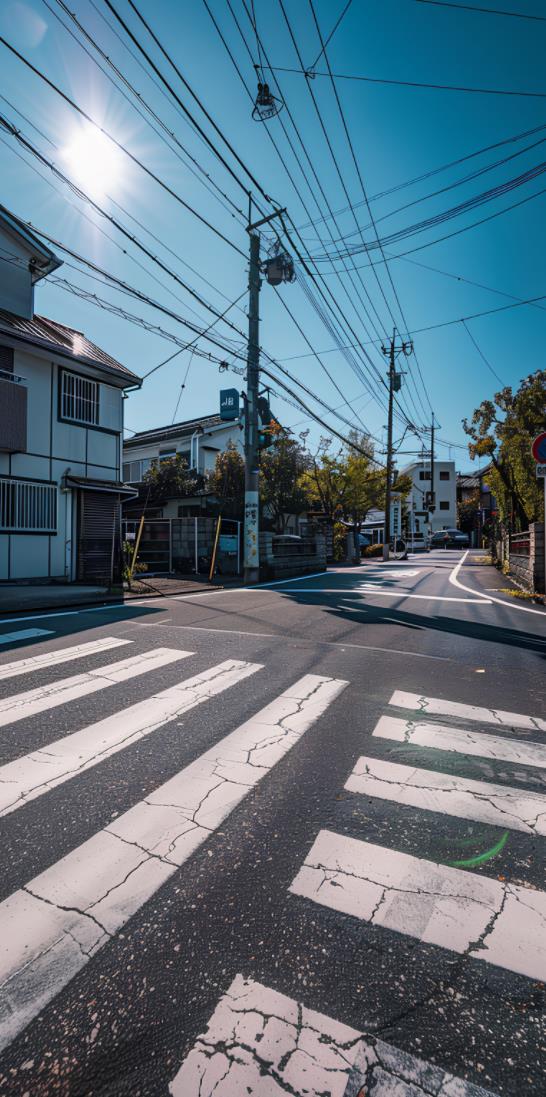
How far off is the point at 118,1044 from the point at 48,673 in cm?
367

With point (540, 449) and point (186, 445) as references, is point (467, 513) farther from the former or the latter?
point (540, 449)

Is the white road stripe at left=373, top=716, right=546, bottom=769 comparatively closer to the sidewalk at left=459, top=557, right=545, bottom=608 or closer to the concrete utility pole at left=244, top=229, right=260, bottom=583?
the sidewalk at left=459, top=557, right=545, bottom=608

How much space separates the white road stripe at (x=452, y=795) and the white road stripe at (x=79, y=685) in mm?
2464

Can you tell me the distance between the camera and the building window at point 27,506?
12.3 metres

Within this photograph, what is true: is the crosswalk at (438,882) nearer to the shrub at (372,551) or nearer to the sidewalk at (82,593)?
the sidewalk at (82,593)

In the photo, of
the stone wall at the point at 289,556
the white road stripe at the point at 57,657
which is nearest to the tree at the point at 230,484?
the stone wall at the point at 289,556

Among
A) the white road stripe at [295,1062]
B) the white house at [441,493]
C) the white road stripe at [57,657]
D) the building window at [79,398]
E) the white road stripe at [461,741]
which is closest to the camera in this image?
the white road stripe at [295,1062]

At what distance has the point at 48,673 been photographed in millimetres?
4551

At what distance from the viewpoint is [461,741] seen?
323cm

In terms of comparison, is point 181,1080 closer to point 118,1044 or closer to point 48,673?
point 118,1044

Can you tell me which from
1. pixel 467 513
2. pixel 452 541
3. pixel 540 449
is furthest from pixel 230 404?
pixel 467 513

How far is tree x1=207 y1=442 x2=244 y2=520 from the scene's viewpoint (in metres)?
22.2

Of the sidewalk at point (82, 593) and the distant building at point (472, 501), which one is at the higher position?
the distant building at point (472, 501)

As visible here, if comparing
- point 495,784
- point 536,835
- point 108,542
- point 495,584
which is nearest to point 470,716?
point 495,784
